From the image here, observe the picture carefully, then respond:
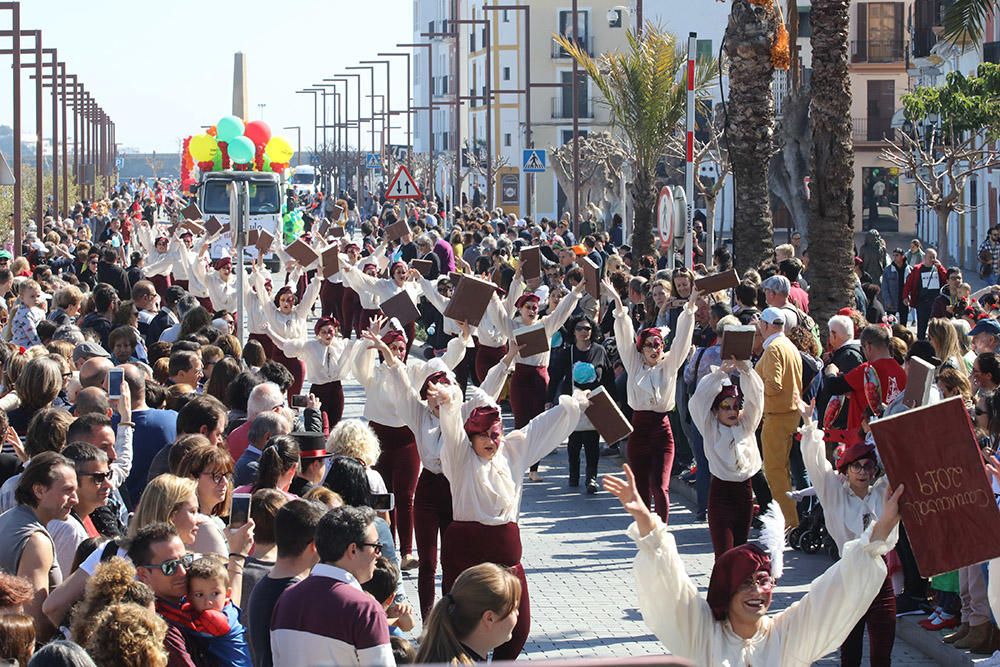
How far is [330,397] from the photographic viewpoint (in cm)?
1420

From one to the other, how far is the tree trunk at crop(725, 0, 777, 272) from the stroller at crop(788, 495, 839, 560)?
9.32 m

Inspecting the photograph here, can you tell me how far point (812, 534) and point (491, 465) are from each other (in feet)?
13.9

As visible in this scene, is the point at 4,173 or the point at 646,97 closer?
the point at 4,173

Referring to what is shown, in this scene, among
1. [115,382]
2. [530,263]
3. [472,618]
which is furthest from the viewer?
[530,263]

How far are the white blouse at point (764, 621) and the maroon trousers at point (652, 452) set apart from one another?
20.9 feet

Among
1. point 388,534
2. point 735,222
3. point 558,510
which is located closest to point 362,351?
point 558,510

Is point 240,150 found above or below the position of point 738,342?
above

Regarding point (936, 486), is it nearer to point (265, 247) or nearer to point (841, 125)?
point (841, 125)

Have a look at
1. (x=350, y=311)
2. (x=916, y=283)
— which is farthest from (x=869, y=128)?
(x=350, y=311)

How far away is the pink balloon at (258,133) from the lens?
42.6 meters

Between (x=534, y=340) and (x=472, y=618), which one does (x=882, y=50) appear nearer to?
(x=534, y=340)

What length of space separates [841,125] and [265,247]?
275 inches

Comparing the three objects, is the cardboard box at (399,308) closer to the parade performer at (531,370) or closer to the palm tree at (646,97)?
the parade performer at (531,370)

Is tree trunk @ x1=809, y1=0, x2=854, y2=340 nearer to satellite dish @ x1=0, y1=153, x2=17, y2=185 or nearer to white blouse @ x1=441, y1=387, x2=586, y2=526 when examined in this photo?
satellite dish @ x1=0, y1=153, x2=17, y2=185
